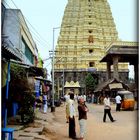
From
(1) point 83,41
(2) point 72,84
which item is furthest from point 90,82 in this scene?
(1) point 83,41

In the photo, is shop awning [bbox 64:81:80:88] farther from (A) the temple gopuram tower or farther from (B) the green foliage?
(B) the green foliage

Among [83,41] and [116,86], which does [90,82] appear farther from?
[116,86]

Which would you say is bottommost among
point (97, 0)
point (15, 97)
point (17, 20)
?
point (15, 97)

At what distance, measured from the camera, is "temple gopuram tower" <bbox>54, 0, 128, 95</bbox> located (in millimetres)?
55062

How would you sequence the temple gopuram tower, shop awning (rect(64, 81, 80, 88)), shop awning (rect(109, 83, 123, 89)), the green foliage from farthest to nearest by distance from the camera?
shop awning (rect(64, 81, 80, 88)), the temple gopuram tower, the green foliage, shop awning (rect(109, 83, 123, 89))

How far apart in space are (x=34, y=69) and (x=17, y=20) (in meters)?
7.56

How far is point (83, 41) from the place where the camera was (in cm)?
5594

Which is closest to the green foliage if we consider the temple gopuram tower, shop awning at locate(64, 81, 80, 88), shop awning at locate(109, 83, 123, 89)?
the temple gopuram tower

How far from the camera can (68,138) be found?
1016 centimetres

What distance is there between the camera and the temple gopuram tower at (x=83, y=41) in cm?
5506

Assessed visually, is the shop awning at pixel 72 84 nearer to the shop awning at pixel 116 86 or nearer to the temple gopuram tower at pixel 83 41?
the temple gopuram tower at pixel 83 41

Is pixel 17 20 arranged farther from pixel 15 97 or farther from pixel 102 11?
pixel 102 11

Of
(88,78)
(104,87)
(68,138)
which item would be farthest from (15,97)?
(88,78)

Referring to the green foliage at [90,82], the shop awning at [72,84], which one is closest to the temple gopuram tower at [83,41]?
the shop awning at [72,84]
